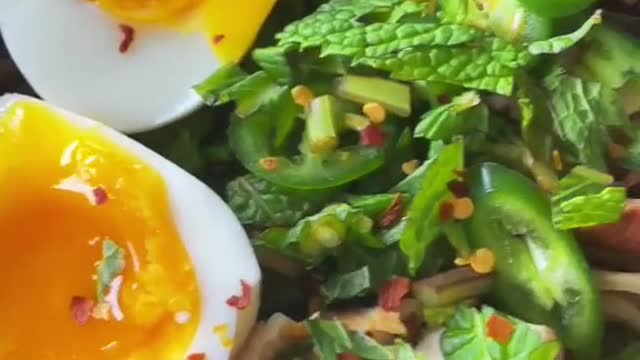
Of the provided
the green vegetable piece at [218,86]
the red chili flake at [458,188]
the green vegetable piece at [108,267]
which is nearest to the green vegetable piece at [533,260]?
the red chili flake at [458,188]

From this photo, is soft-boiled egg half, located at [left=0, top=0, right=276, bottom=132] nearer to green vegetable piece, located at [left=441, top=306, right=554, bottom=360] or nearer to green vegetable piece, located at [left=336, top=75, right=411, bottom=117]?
green vegetable piece, located at [left=336, top=75, right=411, bottom=117]

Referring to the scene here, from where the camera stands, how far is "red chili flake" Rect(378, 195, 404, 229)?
154 cm

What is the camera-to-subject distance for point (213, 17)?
1613mm

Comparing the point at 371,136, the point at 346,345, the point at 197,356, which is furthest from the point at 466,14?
the point at 197,356

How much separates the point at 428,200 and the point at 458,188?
50 mm

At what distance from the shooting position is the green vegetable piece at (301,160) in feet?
5.16

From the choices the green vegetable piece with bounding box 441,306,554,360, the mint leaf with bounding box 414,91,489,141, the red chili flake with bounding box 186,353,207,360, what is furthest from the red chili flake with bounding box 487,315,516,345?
the red chili flake with bounding box 186,353,207,360

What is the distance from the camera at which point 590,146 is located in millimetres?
1486

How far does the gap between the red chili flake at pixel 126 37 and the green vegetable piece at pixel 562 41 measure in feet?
1.74

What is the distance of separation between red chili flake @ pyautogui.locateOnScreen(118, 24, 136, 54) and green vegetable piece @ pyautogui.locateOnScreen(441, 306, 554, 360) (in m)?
0.57

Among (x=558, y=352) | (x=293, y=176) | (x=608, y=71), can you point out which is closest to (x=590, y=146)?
(x=608, y=71)

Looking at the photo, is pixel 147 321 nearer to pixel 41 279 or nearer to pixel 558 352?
pixel 41 279

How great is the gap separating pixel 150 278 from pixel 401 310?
1.04 feet

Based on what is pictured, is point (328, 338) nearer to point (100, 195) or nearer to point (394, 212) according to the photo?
point (394, 212)
